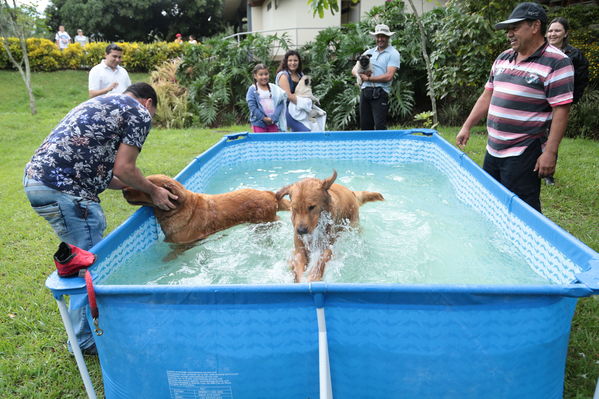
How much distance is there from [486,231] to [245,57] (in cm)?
1201

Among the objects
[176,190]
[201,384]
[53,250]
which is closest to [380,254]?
[176,190]

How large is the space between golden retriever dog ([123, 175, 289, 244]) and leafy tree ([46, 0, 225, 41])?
34.7 m

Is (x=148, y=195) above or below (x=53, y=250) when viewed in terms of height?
above

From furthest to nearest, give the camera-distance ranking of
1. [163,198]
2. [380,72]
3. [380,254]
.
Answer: [380,72] < [380,254] < [163,198]

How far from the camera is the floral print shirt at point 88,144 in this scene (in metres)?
3.24

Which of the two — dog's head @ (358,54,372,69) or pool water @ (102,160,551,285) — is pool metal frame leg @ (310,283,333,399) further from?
dog's head @ (358,54,372,69)

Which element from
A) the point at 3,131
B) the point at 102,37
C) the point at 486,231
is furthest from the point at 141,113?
the point at 102,37

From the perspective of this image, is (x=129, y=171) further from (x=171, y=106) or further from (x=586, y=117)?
(x=171, y=106)

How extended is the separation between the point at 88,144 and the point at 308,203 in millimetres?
1946

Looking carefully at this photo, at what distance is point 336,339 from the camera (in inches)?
100

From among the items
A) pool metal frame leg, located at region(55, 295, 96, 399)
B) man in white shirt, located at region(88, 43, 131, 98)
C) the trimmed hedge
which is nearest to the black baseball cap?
pool metal frame leg, located at region(55, 295, 96, 399)

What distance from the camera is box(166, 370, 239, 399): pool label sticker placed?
261cm

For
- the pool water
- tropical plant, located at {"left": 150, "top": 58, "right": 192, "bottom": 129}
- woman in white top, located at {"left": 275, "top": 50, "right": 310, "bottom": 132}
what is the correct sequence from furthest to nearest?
tropical plant, located at {"left": 150, "top": 58, "right": 192, "bottom": 129} < woman in white top, located at {"left": 275, "top": 50, "right": 310, "bottom": 132} < the pool water

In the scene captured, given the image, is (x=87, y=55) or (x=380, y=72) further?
(x=87, y=55)
